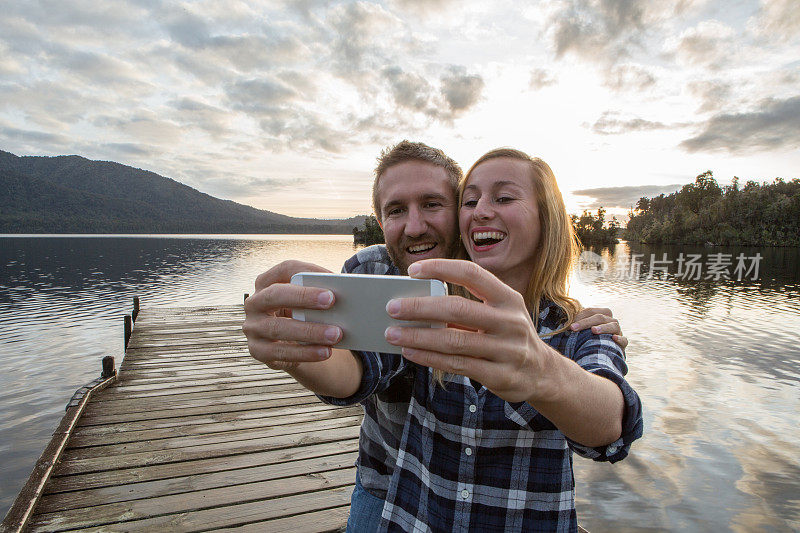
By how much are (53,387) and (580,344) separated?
1781 centimetres

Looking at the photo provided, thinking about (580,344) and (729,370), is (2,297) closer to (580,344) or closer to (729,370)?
(580,344)

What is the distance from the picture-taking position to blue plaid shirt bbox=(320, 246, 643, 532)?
199 centimetres

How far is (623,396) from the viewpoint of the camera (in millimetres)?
1784

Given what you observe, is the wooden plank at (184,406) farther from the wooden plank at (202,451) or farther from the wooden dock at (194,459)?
the wooden plank at (202,451)

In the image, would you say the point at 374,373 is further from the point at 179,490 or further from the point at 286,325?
the point at 179,490

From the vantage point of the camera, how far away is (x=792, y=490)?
9.40 meters

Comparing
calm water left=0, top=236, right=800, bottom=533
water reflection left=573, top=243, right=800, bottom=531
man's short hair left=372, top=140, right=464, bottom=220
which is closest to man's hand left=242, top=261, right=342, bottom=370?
man's short hair left=372, top=140, right=464, bottom=220

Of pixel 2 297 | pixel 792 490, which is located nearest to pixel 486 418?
pixel 792 490

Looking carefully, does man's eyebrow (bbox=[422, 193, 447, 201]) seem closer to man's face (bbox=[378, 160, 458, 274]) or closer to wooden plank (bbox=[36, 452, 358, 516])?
man's face (bbox=[378, 160, 458, 274])

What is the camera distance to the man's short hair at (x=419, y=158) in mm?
3376

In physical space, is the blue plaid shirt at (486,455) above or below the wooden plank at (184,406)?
above

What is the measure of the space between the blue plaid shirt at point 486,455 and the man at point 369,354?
14 cm

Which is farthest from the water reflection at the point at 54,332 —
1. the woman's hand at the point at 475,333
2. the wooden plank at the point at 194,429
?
the woman's hand at the point at 475,333

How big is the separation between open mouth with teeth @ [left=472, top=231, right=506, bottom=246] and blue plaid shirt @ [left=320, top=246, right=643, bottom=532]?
1.99 feet
